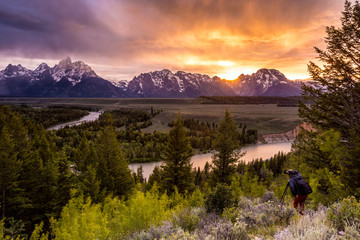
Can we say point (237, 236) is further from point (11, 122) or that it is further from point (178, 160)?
point (11, 122)

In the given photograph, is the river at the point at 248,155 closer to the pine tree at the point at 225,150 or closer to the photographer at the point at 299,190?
the pine tree at the point at 225,150

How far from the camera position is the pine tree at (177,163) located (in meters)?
27.4

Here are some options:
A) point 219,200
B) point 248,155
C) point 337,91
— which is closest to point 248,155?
point 248,155

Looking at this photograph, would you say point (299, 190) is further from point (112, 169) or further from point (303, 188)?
point (112, 169)

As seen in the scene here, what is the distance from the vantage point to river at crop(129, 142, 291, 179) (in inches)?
2440

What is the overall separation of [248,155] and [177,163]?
182 feet

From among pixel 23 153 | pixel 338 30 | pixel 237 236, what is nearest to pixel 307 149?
pixel 338 30

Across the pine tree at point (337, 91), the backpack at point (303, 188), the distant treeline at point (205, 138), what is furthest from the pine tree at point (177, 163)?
the distant treeline at point (205, 138)

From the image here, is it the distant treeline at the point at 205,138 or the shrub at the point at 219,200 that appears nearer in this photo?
the shrub at the point at 219,200

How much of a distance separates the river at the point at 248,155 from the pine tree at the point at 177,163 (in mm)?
29172

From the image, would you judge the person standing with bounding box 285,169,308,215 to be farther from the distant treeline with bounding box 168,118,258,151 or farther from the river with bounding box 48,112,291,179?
the distant treeline with bounding box 168,118,258,151

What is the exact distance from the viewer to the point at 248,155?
76.2 metres

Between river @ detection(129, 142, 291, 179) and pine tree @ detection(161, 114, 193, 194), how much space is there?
95.7ft

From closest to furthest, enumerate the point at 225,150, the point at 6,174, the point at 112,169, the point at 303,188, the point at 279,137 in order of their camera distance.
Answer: the point at 303,188 → the point at 6,174 → the point at 225,150 → the point at 112,169 → the point at 279,137
